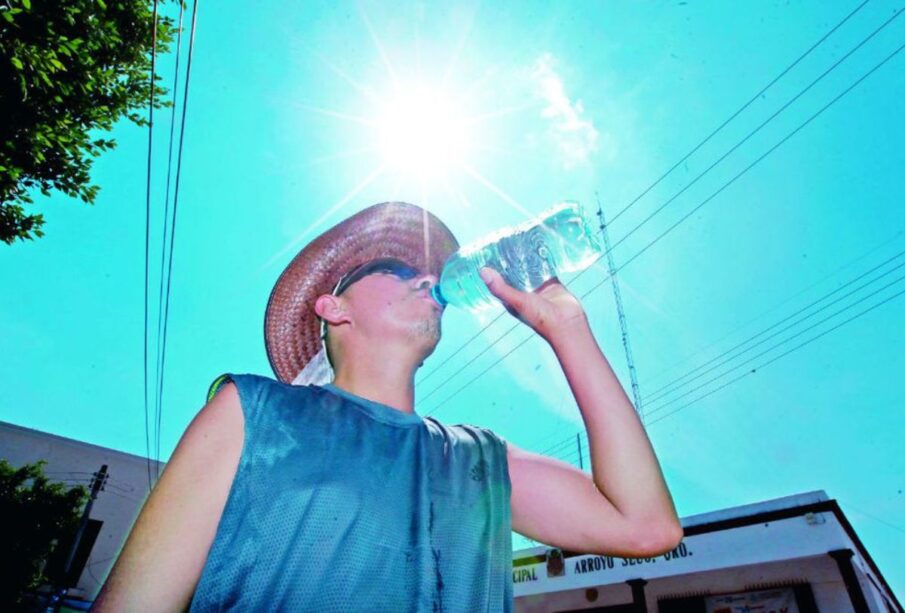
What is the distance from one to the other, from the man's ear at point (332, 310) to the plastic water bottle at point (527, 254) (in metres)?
0.55

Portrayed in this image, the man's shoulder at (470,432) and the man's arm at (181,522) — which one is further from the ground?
the man's shoulder at (470,432)

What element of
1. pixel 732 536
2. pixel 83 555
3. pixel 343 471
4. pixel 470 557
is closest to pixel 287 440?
pixel 343 471

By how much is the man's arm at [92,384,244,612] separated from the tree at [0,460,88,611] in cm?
1927

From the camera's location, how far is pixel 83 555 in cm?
2194

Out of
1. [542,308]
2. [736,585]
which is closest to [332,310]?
[542,308]

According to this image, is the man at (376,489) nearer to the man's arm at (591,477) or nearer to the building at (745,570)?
the man's arm at (591,477)

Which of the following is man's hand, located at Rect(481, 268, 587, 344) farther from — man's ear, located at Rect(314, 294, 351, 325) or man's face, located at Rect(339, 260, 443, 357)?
man's ear, located at Rect(314, 294, 351, 325)

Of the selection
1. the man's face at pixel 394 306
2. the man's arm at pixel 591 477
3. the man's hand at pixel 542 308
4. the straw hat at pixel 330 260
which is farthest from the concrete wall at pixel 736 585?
the man's face at pixel 394 306

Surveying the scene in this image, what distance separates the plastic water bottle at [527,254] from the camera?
2.62m

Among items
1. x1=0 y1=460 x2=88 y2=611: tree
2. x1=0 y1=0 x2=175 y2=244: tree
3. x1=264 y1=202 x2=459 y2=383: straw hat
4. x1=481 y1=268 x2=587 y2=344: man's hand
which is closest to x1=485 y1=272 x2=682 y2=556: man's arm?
x1=481 y1=268 x2=587 y2=344: man's hand

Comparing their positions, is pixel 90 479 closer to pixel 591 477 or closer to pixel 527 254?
pixel 527 254

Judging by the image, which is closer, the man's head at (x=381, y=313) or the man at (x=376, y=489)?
the man at (x=376, y=489)

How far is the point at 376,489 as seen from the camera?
1.22m

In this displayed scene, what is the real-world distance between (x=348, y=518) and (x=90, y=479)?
30.7m
